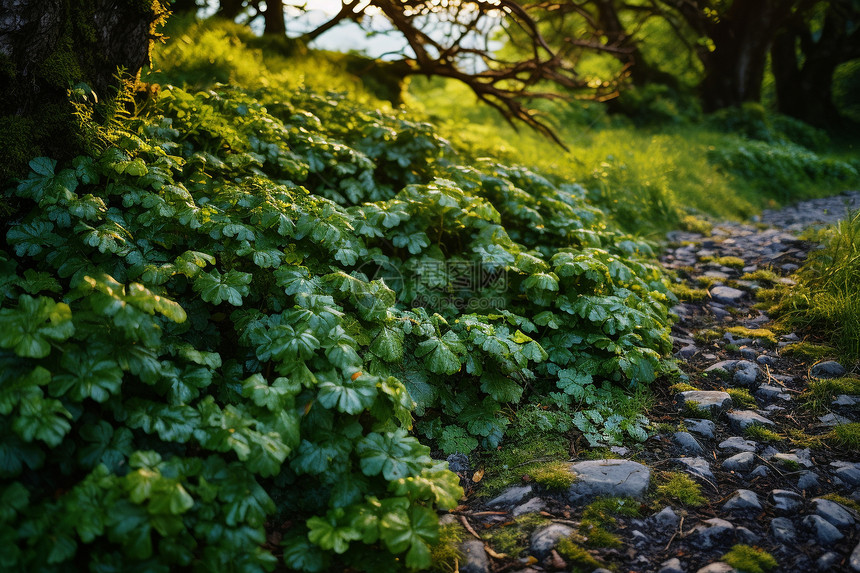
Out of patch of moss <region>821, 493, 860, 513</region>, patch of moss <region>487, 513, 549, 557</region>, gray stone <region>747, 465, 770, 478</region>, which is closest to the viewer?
patch of moss <region>487, 513, 549, 557</region>

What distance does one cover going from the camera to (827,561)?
6.61 feet

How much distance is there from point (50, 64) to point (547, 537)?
3532 mm

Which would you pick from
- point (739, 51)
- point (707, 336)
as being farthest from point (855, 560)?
point (739, 51)

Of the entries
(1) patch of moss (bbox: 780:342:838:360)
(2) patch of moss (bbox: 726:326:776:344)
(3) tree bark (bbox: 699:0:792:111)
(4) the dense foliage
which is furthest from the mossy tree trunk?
(3) tree bark (bbox: 699:0:792:111)

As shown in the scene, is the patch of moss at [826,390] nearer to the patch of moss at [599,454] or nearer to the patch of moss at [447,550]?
the patch of moss at [599,454]

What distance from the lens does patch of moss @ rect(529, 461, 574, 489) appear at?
8.21ft

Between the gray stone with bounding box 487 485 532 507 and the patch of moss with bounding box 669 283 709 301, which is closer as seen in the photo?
the gray stone with bounding box 487 485 532 507

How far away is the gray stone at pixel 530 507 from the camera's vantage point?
94.0 inches

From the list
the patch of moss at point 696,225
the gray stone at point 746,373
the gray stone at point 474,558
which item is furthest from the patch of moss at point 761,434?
the patch of moss at point 696,225

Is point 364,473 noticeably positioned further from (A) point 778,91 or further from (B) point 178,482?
(A) point 778,91

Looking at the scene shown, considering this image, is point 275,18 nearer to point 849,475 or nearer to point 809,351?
point 809,351

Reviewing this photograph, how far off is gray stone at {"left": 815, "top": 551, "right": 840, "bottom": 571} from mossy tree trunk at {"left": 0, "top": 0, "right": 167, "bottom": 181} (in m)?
4.12

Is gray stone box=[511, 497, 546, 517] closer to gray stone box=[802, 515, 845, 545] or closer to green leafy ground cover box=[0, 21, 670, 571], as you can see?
green leafy ground cover box=[0, 21, 670, 571]

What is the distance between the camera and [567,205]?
14.8ft
